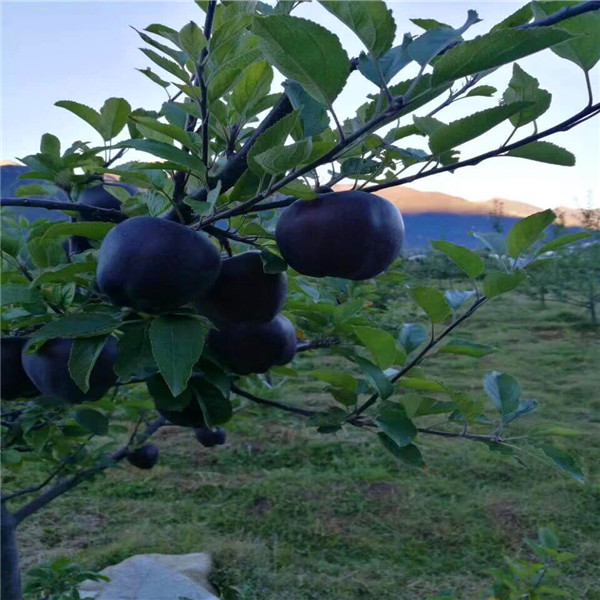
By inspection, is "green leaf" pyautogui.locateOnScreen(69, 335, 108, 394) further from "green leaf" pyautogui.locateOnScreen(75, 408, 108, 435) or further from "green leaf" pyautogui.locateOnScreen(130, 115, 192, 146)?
"green leaf" pyautogui.locateOnScreen(75, 408, 108, 435)

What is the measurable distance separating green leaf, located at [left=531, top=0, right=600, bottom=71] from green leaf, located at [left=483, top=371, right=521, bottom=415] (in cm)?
45

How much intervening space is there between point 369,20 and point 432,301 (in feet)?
1.43

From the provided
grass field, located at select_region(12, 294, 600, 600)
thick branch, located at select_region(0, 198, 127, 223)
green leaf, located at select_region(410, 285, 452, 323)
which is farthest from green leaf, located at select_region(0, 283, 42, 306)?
grass field, located at select_region(12, 294, 600, 600)

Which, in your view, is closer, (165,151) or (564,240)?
(165,151)

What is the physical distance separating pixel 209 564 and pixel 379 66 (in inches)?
90.0

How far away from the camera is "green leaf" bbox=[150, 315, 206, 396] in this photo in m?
0.60

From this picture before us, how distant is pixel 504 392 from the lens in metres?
0.94

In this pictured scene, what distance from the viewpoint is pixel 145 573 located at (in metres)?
2.31

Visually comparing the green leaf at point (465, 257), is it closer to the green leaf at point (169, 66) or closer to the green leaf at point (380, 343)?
the green leaf at point (380, 343)

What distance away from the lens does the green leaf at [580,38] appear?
1.85ft

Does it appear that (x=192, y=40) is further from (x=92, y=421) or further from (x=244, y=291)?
(x=92, y=421)

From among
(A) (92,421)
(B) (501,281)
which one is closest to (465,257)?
(B) (501,281)

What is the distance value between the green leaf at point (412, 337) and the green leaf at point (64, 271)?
42 cm

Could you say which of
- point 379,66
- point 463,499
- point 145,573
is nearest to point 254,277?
point 379,66
